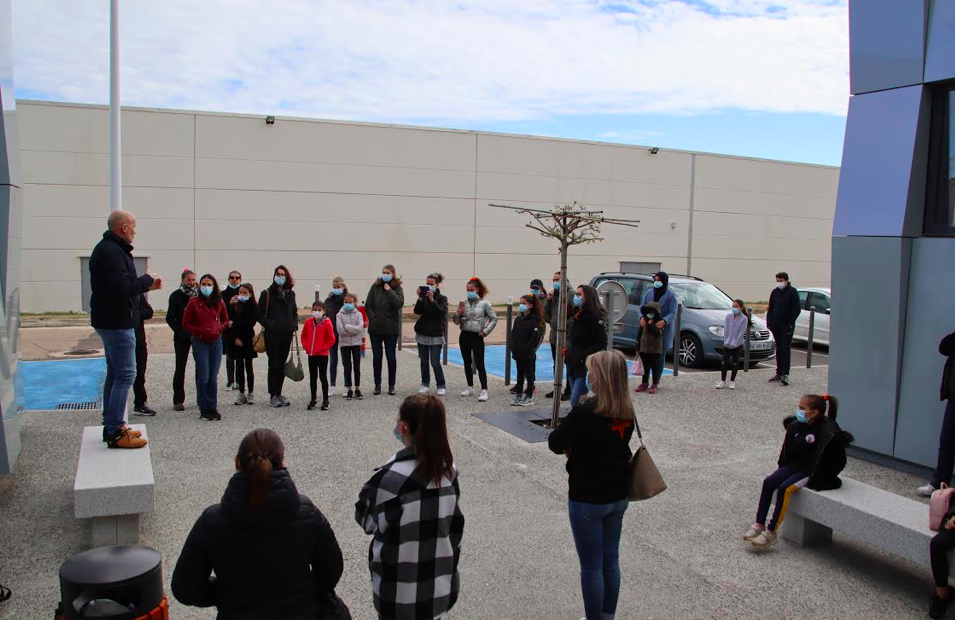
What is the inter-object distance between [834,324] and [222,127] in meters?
22.2

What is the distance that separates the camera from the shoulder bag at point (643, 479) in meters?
3.94

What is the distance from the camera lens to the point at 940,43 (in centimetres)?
697

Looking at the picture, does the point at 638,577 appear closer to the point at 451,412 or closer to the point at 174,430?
the point at 451,412

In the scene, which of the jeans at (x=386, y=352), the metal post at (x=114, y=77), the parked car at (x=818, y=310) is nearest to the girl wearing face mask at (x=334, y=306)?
the jeans at (x=386, y=352)

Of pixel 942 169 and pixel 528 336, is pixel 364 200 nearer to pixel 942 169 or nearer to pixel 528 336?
pixel 528 336

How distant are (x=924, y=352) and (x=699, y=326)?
6.96 metres

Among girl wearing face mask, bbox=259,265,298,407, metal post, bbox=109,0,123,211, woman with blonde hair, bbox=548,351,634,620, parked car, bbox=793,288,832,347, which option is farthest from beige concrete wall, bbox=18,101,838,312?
woman with blonde hair, bbox=548,351,634,620

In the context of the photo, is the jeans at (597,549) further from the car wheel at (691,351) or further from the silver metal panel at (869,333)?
the car wheel at (691,351)

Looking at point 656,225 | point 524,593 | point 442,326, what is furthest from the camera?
point 656,225

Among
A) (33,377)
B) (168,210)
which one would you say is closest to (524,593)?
(33,377)

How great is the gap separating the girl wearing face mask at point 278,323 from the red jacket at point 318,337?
232 millimetres

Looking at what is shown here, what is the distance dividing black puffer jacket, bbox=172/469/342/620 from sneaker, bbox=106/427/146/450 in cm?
360

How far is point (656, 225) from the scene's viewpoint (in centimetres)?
3172

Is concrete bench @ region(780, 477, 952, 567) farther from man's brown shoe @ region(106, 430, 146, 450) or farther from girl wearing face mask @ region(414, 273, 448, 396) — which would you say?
girl wearing face mask @ region(414, 273, 448, 396)
